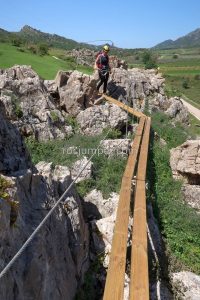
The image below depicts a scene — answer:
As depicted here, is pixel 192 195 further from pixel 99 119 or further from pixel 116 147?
pixel 99 119

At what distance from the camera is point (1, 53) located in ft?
81.8

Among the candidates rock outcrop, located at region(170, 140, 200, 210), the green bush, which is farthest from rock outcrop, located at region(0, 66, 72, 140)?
rock outcrop, located at region(170, 140, 200, 210)

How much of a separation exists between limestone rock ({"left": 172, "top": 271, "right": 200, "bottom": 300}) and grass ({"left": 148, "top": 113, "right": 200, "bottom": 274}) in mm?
525

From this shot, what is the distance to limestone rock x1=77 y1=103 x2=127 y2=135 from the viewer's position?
16.5 m

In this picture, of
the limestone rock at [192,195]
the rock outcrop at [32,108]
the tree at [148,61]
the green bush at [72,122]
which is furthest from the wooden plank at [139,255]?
the tree at [148,61]

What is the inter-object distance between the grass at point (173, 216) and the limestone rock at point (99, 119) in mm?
1928

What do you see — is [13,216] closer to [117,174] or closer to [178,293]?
[178,293]

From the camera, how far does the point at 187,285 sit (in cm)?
860

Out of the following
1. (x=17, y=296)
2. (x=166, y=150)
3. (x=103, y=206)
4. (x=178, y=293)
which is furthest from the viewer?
(x=166, y=150)

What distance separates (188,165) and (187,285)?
6703 millimetres

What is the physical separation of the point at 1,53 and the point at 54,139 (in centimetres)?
1238

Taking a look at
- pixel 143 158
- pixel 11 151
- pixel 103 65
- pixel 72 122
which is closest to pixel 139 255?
pixel 11 151

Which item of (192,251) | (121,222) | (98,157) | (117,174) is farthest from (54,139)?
(121,222)

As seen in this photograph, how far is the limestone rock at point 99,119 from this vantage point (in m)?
16.5
